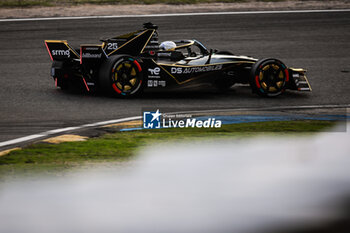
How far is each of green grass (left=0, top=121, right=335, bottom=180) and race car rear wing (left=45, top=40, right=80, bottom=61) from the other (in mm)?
3164

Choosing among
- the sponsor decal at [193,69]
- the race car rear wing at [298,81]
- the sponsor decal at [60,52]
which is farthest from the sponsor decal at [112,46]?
the race car rear wing at [298,81]

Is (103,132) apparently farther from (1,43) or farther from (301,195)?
(1,43)

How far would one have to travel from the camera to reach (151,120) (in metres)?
10.2

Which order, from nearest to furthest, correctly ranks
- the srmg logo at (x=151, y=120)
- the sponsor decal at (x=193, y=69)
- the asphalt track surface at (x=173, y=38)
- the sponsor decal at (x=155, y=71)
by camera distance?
the srmg logo at (x=151, y=120) → the asphalt track surface at (x=173, y=38) → the sponsor decal at (x=155, y=71) → the sponsor decal at (x=193, y=69)

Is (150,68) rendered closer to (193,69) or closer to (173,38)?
(193,69)

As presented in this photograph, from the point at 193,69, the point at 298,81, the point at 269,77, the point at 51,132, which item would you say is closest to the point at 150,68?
the point at 193,69

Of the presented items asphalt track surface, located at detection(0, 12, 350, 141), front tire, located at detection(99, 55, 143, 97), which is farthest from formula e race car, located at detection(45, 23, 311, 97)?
asphalt track surface, located at detection(0, 12, 350, 141)

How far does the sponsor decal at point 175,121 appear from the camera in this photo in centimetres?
999

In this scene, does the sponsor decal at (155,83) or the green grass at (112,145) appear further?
the sponsor decal at (155,83)

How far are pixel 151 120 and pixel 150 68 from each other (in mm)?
2037

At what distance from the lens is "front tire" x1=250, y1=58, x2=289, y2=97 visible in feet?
39.9

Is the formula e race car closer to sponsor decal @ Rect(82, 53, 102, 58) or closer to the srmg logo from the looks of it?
sponsor decal @ Rect(82, 53, 102, 58)

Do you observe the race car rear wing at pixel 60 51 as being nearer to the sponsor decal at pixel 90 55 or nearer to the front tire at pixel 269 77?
the sponsor decal at pixel 90 55

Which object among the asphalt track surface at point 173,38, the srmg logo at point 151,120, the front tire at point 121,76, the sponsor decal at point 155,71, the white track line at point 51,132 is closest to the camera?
the white track line at point 51,132
